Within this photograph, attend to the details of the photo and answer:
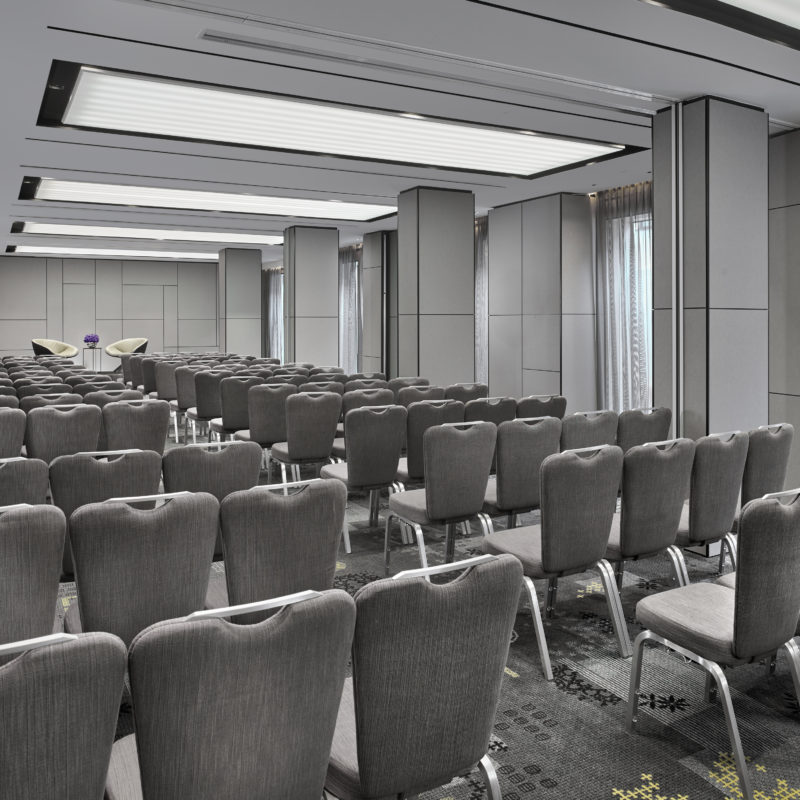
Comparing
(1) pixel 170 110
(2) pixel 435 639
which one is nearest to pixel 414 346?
(1) pixel 170 110

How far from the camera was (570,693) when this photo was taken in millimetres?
3113

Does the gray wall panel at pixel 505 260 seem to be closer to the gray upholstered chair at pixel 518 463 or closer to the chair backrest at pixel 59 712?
the gray upholstered chair at pixel 518 463

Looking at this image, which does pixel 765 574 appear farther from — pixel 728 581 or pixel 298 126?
pixel 298 126

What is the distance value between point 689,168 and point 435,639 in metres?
5.23

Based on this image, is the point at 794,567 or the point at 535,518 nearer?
the point at 794,567

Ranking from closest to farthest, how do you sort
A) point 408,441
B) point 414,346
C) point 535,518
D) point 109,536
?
point 109,536, point 408,441, point 535,518, point 414,346

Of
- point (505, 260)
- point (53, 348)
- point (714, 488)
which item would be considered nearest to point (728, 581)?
point (714, 488)

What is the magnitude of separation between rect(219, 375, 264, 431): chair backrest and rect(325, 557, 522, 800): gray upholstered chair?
535cm

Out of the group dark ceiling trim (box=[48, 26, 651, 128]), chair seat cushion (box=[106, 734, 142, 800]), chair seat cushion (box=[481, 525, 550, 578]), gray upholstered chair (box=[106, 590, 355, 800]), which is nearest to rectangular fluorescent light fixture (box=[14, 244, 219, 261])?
dark ceiling trim (box=[48, 26, 651, 128])

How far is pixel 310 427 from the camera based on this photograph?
18.6 feet

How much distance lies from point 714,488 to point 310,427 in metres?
3.01

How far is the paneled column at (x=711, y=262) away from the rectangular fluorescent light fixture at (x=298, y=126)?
2.07 meters

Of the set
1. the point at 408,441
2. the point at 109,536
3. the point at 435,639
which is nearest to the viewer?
the point at 435,639

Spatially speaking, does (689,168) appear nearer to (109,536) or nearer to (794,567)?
(794,567)
